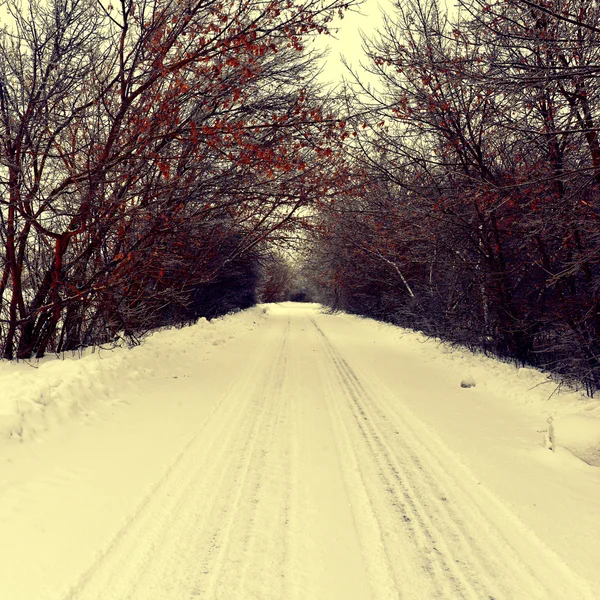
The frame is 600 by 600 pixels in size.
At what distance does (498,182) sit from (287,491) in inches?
291

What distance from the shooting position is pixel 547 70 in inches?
185

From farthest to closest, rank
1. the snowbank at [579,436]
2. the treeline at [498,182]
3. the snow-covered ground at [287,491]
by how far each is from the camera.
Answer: the treeline at [498,182] → the snowbank at [579,436] → the snow-covered ground at [287,491]

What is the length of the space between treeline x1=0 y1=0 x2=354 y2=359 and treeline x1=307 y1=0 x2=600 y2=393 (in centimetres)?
172

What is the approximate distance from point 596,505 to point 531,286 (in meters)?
7.08

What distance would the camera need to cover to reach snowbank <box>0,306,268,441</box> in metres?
4.91

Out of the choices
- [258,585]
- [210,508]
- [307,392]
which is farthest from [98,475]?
[307,392]

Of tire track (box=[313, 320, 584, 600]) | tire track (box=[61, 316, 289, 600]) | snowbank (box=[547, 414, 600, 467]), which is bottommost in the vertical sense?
tire track (box=[313, 320, 584, 600])

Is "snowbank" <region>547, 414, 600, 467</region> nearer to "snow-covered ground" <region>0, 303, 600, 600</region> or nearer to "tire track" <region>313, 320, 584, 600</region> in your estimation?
"snow-covered ground" <region>0, 303, 600, 600</region>

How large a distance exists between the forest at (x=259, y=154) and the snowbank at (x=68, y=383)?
1.21 m

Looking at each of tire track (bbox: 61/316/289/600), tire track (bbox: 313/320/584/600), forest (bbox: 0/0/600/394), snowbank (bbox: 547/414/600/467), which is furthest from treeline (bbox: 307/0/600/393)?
tire track (bbox: 61/316/289/600)

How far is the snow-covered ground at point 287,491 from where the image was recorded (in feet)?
8.68

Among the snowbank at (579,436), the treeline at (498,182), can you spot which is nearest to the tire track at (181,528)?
the snowbank at (579,436)

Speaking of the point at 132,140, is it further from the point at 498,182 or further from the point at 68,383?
the point at 498,182

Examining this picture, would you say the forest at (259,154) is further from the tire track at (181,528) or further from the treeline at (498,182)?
the tire track at (181,528)
